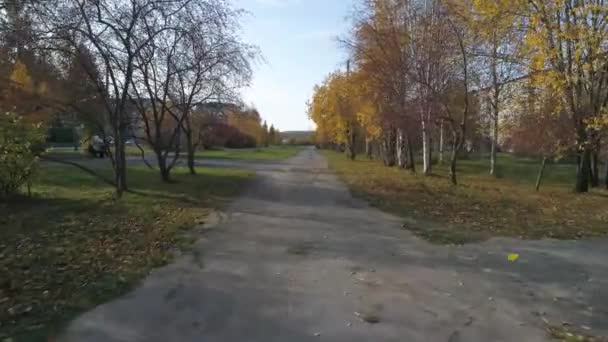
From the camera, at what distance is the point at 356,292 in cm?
518

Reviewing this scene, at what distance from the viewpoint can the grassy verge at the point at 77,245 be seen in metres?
4.75

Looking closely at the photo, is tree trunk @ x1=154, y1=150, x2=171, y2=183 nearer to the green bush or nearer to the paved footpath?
the green bush

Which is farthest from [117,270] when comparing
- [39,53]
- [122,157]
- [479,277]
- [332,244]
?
[122,157]

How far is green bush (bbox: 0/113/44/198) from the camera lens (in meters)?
11.8

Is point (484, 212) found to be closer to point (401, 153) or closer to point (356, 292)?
point (356, 292)

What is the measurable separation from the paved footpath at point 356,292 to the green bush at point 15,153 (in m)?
7.09

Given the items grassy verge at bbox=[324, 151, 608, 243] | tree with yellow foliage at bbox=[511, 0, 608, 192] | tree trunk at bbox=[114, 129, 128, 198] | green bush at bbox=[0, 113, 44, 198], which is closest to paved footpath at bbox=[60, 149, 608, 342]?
grassy verge at bbox=[324, 151, 608, 243]

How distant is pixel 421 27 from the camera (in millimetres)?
21562

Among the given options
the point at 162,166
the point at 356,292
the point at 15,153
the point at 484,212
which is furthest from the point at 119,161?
the point at 356,292

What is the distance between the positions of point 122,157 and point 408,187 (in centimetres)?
1027

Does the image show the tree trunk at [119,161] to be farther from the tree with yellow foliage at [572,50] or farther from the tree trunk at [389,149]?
the tree trunk at [389,149]

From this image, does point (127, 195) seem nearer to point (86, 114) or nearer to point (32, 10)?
point (86, 114)

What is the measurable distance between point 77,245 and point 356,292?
5.04 meters

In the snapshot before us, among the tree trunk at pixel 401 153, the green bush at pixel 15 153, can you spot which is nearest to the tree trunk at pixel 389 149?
the tree trunk at pixel 401 153
